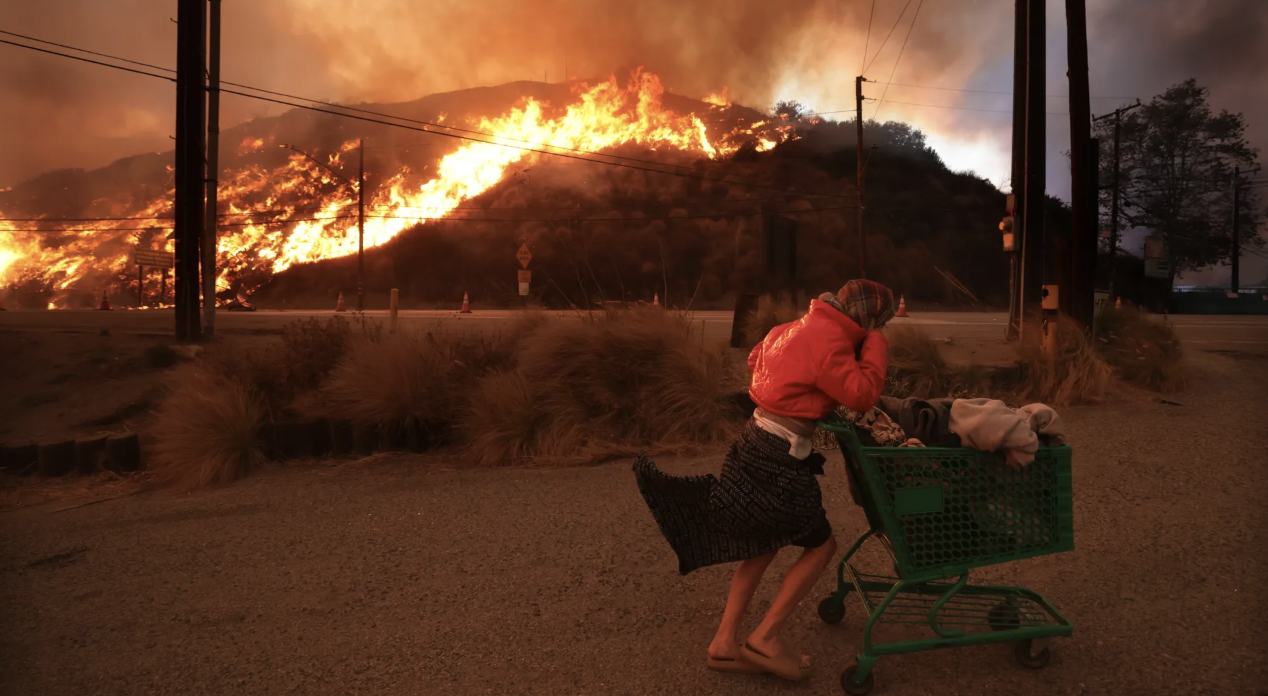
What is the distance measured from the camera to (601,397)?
23.5ft

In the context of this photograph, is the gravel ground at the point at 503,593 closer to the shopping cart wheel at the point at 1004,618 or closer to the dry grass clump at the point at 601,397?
the shopping cart wheel at the point at 1004,618

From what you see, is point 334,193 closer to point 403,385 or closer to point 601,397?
point 403,385

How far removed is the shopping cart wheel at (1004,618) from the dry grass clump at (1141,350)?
7.61 meters

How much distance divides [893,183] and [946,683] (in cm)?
5946

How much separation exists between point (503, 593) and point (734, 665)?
1368 mm

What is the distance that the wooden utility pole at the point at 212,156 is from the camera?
14.0 metres

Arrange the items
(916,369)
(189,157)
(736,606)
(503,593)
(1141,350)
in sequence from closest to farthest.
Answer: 1. (736,606)
2. (503,593)
3. (916,369)
4. (1141,350)
5. (189,157)

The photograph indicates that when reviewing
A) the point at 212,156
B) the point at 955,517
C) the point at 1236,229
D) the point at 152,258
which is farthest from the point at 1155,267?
the point at 152,258

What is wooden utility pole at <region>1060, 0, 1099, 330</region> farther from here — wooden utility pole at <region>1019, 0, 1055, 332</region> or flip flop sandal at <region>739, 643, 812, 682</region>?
flip flop sandal at <region>739, 643, 812, 682</region>

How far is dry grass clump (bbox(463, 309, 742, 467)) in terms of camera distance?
6.83 meters

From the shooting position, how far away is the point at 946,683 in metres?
2.95

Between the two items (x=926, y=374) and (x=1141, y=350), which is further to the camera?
(x=1141, y=350)

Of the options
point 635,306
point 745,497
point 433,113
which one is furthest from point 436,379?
point 433,113

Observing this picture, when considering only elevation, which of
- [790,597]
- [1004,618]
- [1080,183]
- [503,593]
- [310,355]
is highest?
[1080,183]
